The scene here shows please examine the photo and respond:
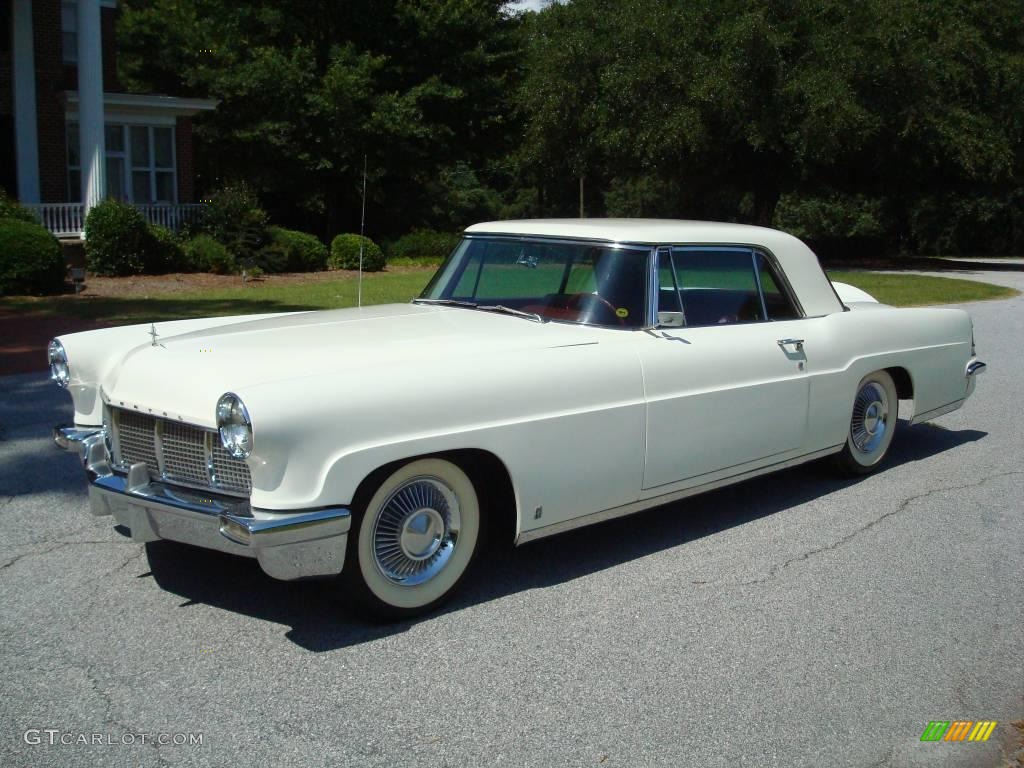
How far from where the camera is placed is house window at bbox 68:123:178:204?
25.0 meters

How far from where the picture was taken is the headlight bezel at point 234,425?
12.7 feet

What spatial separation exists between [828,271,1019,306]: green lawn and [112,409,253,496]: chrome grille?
625 inches

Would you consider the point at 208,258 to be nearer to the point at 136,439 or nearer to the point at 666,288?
the point at 666,288

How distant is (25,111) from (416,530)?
22.2 metres

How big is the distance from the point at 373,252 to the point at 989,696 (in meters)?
20.8

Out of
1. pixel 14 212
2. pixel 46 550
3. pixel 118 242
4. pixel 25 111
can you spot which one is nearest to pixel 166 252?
pixel 118 242

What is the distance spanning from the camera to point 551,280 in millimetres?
5504

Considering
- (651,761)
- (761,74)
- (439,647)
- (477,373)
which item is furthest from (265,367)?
(761,74)

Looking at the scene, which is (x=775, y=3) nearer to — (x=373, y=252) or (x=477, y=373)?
(x=373, y=252)

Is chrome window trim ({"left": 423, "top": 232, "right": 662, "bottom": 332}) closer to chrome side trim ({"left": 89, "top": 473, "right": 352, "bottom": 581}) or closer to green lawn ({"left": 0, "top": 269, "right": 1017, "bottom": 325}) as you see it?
chrome side trim ({"left": 89, "top": 473, "right": 352, "bottom": 581})

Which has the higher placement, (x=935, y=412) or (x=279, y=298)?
(x=935, y=412)

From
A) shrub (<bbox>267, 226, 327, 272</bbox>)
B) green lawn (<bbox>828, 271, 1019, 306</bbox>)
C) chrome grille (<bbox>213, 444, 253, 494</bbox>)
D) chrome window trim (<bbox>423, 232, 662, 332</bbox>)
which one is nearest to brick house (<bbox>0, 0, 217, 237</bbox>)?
shrub (<bbox>267, 226, 327, 272</bbox>)

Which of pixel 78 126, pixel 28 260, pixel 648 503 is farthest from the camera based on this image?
pixel 78 126

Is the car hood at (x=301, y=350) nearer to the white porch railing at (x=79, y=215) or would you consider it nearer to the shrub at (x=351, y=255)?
the white porch railing at (x=79, y=215)
